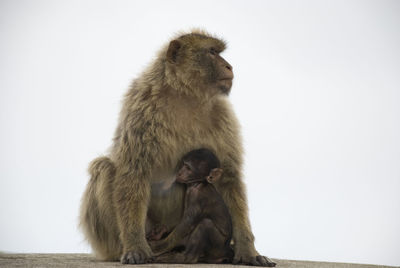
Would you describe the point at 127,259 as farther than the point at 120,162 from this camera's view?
No

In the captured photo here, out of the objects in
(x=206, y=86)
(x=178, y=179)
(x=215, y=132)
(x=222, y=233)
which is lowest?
(x=222, y=233)

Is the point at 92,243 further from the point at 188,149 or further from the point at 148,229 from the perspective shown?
the point at 188,149

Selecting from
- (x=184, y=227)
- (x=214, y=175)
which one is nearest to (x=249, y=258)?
(x=184, y=227)

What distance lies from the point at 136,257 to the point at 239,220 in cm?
105

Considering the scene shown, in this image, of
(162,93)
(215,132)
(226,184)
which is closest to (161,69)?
(162,93)

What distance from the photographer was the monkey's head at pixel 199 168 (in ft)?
16.8

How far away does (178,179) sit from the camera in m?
5.22

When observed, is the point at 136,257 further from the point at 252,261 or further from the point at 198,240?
the point at 252,261

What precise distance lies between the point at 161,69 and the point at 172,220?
4.73 ft

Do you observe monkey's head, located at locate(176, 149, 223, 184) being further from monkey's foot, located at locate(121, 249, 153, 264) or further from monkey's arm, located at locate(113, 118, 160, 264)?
monkey's foot, located at locate(121, 249, 153, 264)

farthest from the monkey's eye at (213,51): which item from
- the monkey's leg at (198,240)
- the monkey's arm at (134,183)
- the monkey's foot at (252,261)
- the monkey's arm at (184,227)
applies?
the monkey's foot at (252,261)

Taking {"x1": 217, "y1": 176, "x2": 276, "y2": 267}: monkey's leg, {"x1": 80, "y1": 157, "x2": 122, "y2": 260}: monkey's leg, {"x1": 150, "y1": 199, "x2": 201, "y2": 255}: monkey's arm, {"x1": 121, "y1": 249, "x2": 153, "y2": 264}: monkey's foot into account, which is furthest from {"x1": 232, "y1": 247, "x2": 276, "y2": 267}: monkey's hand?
{"x1": 80, "y1": 157, "x2": 122, "y2": 260}: monkey's leg

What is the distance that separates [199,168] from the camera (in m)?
5.11

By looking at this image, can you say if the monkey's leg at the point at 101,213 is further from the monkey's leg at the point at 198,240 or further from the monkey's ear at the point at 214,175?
the monkey's ear at the point at 214,175
